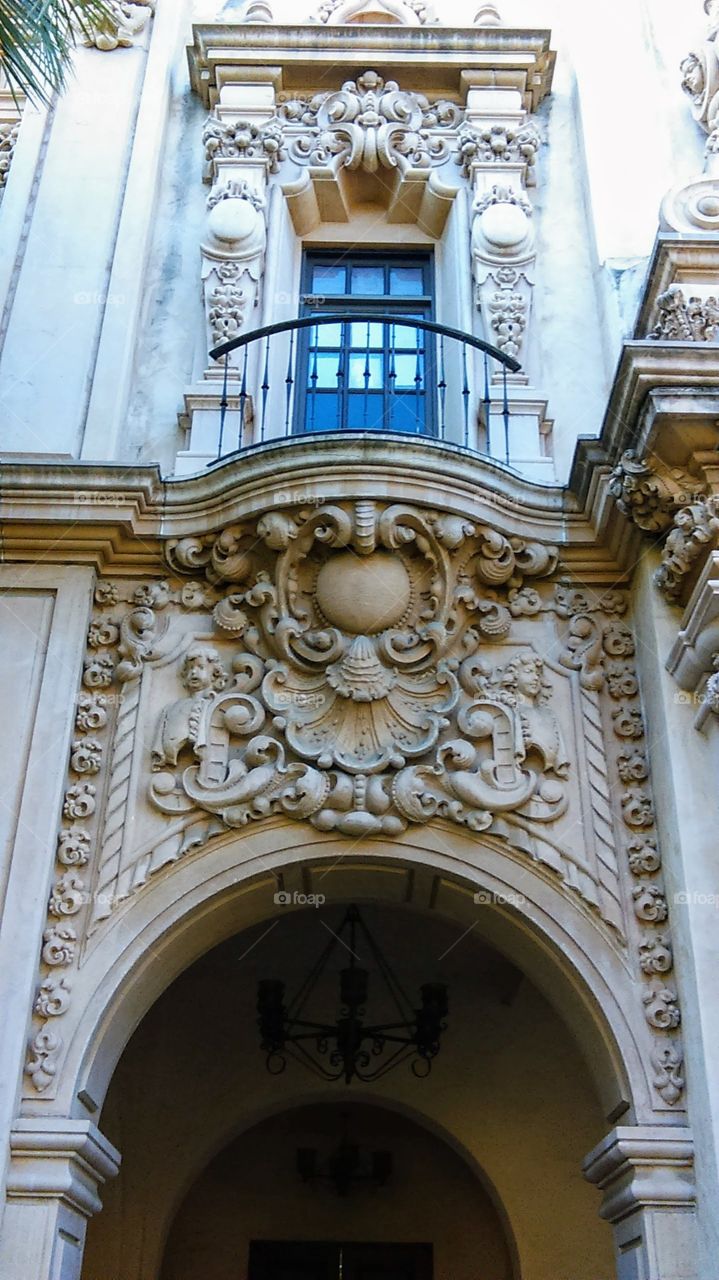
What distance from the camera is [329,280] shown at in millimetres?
8789

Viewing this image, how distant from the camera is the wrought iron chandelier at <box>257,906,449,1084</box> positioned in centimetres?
760

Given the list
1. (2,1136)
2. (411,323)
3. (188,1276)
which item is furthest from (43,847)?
(188,1276)

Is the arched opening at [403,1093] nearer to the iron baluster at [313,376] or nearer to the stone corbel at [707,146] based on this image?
the iron baluster at [313,376]

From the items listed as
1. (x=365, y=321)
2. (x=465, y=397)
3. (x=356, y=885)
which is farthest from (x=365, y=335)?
(x=356, y=885)

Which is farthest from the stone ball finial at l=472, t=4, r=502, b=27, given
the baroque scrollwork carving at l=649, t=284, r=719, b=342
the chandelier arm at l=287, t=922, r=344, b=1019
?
the chandelier arm at l=287, t=922, r=344, b=1019

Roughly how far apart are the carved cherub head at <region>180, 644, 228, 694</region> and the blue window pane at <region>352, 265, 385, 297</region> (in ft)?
10.9

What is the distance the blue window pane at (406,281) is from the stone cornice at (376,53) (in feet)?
4.52

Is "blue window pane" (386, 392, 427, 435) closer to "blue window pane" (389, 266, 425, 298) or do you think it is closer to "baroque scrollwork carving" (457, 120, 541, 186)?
"blue window pane" (389, 266, 425, 298)

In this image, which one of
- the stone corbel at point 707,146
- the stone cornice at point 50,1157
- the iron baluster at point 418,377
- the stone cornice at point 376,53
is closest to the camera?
the stone cornice at point 50,1157

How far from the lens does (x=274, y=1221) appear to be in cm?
948

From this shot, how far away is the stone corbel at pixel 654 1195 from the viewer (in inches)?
204

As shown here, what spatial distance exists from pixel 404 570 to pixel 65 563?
178 centimetres

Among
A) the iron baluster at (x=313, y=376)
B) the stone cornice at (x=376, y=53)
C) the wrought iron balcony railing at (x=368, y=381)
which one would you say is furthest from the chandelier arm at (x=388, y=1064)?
the stone cornice at (x=376, y=53)

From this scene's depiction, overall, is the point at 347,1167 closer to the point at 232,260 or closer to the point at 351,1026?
the point at 351,1026
